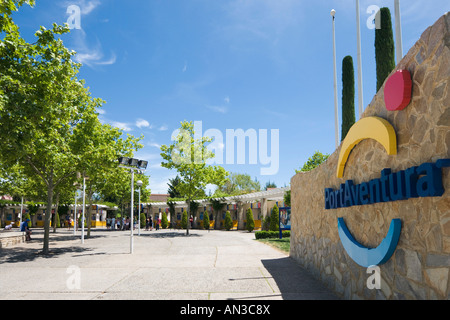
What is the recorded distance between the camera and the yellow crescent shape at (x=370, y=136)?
170 inches

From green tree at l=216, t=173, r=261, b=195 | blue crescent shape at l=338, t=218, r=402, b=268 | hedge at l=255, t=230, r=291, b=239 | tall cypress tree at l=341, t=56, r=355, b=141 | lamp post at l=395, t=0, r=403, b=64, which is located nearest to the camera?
blue crescent shape at l=338, t=218, r=402, b=268

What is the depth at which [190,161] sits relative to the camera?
1069 inches

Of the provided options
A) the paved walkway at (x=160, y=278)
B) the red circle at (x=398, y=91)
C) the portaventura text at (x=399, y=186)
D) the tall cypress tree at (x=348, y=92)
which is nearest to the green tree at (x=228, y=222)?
the tall cypress tree at (x=348, y=92)

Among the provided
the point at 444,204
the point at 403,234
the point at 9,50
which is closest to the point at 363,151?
the point at 403,234

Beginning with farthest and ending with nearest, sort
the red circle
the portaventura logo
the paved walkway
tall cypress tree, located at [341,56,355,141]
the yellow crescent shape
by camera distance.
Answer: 1. tall cypress tree, located at [341,56,355,141]
2. the paved walkway
3. the yellow crescent shape
4. the red circle
5. the portaventura logo

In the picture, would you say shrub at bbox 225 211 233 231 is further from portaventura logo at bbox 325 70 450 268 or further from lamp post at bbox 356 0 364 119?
portaventura logo at bbox 325 70 450 268

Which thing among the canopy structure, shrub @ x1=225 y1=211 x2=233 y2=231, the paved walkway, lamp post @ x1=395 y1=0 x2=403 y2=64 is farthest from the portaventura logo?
shrub @ x1=225 y1=211 x2=233 y2=231

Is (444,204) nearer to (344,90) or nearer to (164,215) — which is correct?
(344,90)

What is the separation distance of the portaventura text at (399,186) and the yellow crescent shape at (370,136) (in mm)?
386

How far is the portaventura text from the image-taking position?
334 centimetres

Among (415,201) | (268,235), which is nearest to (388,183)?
(415,201)

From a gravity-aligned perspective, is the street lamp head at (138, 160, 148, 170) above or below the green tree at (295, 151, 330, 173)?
below

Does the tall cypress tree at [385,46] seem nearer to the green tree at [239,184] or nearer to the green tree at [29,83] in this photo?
the green tree at [29,83]
